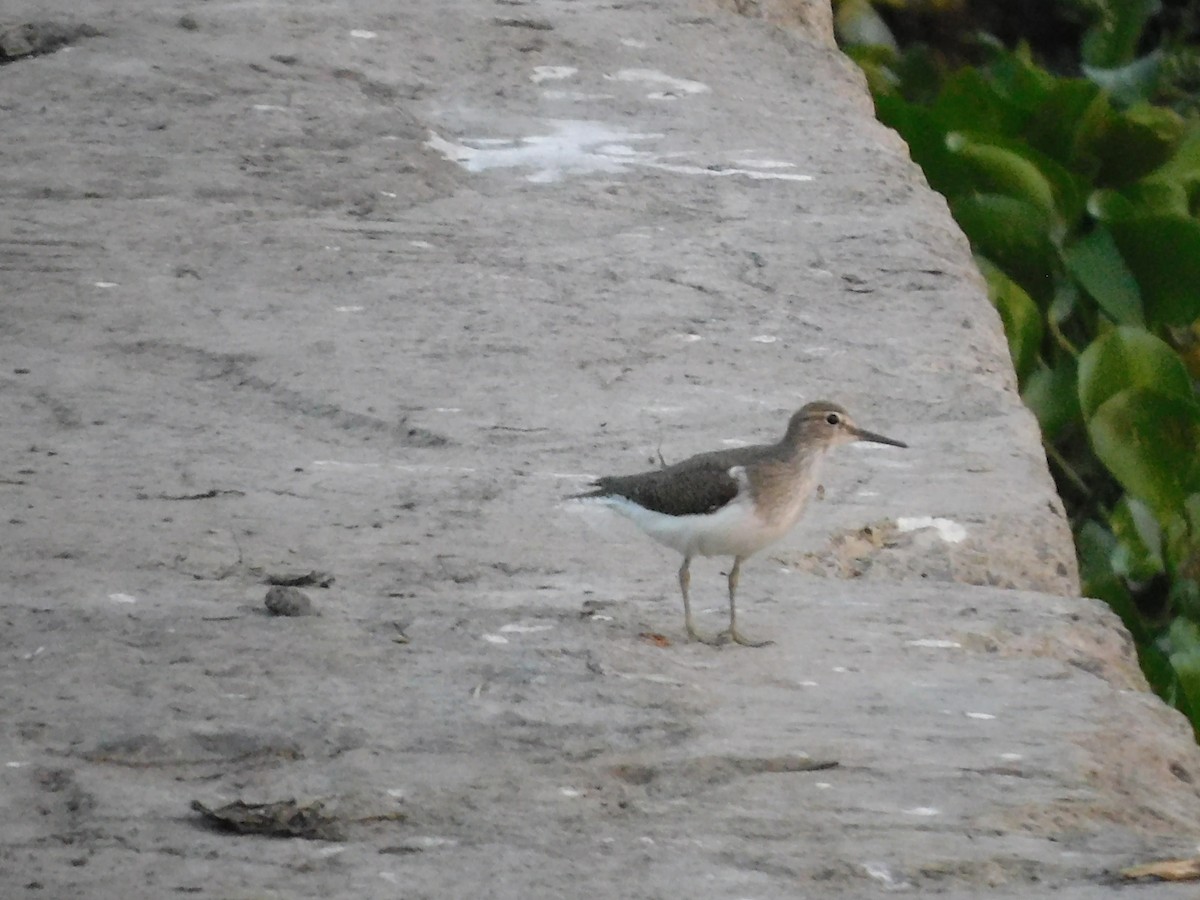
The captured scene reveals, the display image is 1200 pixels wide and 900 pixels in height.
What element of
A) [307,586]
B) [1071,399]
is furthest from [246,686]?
[1071,399]

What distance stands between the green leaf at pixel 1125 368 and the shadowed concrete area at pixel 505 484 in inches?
28.9

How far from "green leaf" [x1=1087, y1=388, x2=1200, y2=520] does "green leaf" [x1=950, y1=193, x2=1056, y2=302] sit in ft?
5.90

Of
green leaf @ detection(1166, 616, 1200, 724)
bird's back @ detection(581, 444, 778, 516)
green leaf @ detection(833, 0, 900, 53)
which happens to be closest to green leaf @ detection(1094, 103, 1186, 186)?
green leaf @ detection(833, 0, 900, 53)

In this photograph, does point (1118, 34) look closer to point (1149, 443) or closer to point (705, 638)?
point (1149, 443)

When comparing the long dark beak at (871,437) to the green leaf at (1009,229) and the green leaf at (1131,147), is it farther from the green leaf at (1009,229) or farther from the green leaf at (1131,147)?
the green leaf at (1131,147)

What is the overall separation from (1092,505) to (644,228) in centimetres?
279

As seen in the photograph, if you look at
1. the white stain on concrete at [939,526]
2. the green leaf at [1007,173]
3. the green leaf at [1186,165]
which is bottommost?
the green leaf at [1186,165]

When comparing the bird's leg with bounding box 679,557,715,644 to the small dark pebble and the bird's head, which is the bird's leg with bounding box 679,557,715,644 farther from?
the small dark pebble

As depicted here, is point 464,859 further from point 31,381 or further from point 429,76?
point 429,76

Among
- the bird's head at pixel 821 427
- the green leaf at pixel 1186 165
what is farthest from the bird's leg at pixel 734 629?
the green leaf at pixel 1186 165

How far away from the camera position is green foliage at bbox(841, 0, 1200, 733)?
6.33m

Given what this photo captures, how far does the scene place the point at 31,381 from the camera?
5.15 m

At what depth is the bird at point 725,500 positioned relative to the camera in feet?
14.1

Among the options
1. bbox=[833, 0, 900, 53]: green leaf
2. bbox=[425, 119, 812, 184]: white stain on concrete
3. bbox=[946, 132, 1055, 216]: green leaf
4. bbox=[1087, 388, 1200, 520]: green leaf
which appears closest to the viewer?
bbox=[1087, 388, 1200, 520]: green leaf
